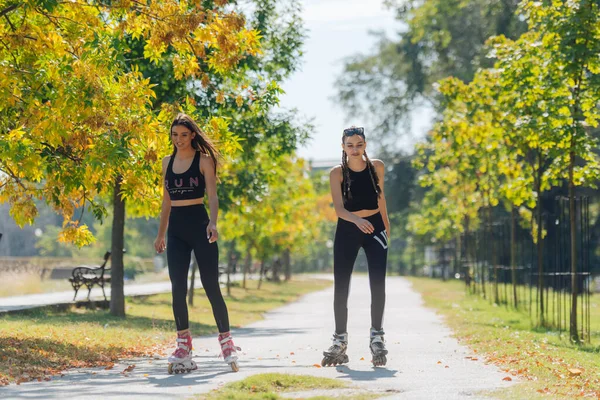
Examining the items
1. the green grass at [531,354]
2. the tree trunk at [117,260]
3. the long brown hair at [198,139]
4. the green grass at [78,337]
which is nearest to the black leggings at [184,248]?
the long brown hair at [198,139]

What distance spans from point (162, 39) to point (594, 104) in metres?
6.73

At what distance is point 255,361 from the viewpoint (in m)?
9.87

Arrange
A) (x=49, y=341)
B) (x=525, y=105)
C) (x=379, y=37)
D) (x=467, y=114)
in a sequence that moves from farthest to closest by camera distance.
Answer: (x=379, y=37)
(x=467, y=114)
(x=525, y=105)
(x=49, y=341)

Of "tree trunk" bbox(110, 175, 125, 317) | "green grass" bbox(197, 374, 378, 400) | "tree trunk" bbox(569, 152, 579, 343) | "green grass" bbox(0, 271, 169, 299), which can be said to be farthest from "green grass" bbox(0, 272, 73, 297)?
"green grass" bbox(197, 374, 378, 400)

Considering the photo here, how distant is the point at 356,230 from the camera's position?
8852 mm

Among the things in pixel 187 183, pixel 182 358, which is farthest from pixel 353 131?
pixel 182 358

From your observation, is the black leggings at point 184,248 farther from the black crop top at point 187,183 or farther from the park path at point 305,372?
the park path at point 305,372

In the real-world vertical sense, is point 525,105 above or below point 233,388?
above

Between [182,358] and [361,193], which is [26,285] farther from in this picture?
[361,193]

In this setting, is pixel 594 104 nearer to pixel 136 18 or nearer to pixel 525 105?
pixel 525 105

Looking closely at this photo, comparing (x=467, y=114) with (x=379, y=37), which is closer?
(x=467, y=114)

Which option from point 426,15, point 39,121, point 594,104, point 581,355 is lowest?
point 581,355

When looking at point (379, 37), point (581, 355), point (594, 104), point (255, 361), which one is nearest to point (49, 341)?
point (255, 361)

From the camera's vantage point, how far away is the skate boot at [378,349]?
28.5 ft
